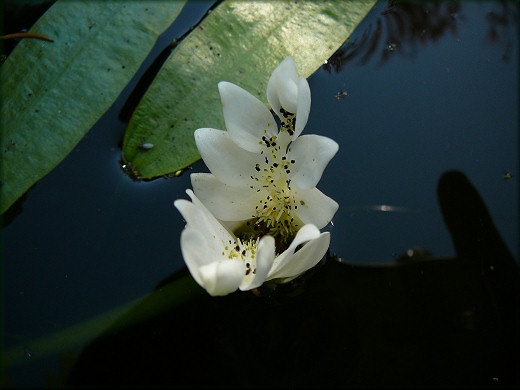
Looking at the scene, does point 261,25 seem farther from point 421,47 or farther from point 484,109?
point 484,109

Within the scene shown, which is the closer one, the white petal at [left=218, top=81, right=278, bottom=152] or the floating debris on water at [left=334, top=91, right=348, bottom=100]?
the white petal at [left=218, top=81, right=278, bottom=152]

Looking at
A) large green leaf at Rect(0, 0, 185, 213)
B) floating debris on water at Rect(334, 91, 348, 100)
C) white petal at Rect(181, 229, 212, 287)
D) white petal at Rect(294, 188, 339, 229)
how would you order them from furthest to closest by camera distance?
floating debris on water at Rect(334, 91, 348, 100), large green leaf at Rect(0, 0, 185, 213), white petal at Rect(294, 188, 339, 229), white petal at Rect(181, 229, 212, 287)

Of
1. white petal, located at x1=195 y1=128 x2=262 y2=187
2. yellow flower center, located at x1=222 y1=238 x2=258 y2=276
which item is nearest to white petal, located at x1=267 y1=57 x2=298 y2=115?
white petal, located at x1=195 y1=128 x2=262 y2=187

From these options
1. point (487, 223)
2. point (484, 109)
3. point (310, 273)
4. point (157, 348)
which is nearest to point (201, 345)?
point (157, 348)

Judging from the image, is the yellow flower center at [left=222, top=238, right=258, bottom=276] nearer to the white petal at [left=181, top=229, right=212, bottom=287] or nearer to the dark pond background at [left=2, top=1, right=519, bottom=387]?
the white petal at [left=181, top=229, right=212, bottom=287]

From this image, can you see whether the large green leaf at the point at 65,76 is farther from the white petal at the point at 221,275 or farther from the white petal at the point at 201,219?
the white petal at the point at 221,275

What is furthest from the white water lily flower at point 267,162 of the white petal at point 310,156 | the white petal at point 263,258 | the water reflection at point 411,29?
the water reflection at point 411,29
